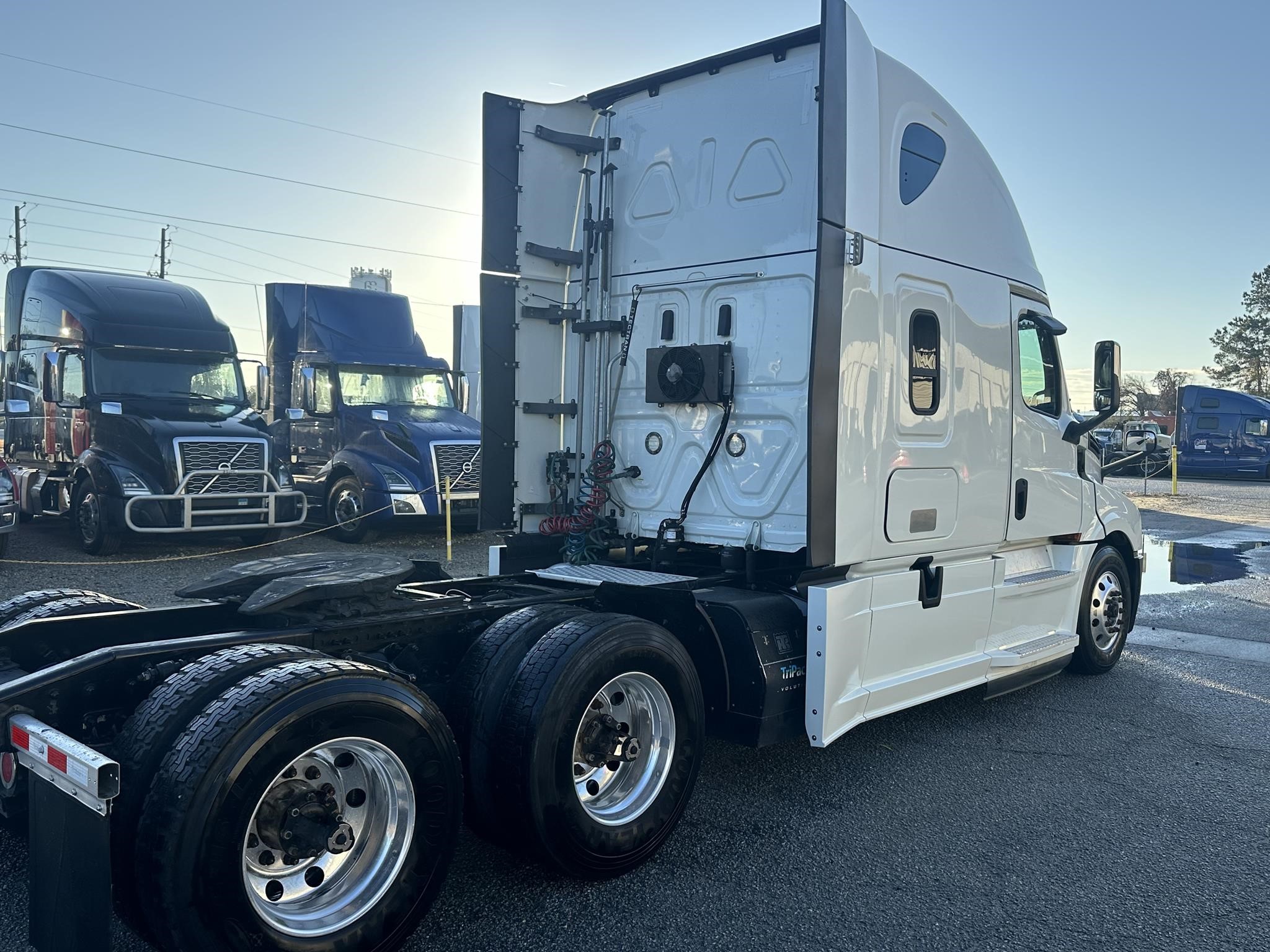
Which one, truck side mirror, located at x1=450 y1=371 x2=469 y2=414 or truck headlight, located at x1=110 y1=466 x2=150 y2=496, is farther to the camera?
truck side mirror, located at x1=450 y1=371 x2=469 y2=414

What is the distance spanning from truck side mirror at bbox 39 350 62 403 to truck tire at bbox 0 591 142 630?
8.98 meters

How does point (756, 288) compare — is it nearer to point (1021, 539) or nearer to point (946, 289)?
point (946, 289)

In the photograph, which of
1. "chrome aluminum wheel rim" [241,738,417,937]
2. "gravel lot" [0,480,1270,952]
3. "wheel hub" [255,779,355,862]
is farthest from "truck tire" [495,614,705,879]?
"wheel hub" [255,779,355,862]

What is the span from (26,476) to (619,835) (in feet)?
39.6

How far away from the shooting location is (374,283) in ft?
77.8

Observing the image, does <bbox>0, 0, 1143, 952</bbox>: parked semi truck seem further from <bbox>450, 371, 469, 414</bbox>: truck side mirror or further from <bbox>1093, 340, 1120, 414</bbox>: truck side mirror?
<bbox>450, 371, 469, 414</bbox>: truck side mirror

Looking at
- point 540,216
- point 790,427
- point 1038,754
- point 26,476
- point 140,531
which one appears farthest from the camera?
point 26,476

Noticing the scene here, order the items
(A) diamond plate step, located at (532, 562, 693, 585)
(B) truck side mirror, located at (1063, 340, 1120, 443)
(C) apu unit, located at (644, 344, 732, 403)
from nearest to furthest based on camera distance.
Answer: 1. (A) diamond plate step, located at (532, 562, 693, 585)
2. (C) apu unit, located at (644, 344, 732, 403)
3. (B) truck side mirror, located at (1063, 340, 1120, 443)

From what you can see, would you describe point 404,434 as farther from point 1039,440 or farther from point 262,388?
point 1039,440

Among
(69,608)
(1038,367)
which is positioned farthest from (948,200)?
(69,608)

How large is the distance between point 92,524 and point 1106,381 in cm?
1059

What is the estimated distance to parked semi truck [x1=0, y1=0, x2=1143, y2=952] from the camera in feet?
9.59

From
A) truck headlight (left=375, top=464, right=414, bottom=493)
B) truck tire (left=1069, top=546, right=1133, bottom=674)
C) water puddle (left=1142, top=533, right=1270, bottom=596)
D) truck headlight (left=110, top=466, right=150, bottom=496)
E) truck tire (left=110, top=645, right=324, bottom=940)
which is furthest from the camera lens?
truck headlight (left=375, top=464, right=414, bottom=493)

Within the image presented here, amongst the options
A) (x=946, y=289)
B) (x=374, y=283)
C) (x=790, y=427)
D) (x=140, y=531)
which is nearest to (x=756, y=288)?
(x=790, y=427)
